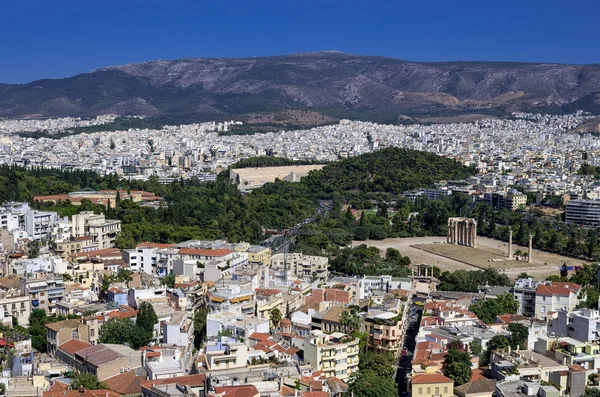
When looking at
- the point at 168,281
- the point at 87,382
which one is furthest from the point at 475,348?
the point at 168,281

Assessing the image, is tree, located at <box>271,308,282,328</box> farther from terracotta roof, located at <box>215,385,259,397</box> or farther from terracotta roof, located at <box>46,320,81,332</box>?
terracotta roof, located at <box>215,385,259,397</box>

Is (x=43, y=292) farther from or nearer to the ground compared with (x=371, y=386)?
farther from the ground

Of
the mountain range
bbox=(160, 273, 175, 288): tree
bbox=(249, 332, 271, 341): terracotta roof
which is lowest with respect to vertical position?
bbox=(249, 332, 271, 341): terracotta roof

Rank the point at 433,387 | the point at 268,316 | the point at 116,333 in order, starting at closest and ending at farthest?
the point at 433,387, the point at 116,333, the point at 268,316

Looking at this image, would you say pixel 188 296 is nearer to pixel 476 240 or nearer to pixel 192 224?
pixel 192 224

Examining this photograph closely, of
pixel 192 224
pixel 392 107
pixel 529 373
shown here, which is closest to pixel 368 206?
pixel 192 224

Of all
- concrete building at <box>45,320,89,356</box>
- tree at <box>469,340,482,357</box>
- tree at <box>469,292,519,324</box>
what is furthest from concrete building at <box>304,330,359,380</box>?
tree at <box>469,292,519,324</box>

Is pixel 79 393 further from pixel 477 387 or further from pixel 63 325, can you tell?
pixel 477 387
